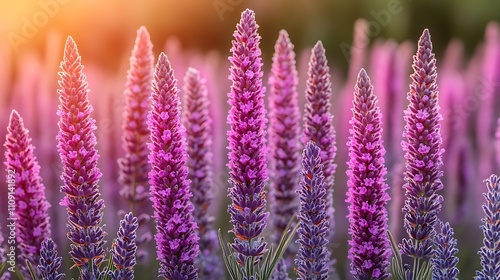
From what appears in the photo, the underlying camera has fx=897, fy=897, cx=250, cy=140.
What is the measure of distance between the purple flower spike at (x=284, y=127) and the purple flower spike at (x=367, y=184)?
3.17ft

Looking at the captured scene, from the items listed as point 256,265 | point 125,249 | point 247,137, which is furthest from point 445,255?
point 125,249

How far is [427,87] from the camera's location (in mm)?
6934

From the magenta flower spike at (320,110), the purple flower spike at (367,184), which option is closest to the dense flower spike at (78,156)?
the magenta flower spike at (320,110)

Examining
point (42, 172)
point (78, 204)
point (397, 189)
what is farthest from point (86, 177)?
point (397, 189)

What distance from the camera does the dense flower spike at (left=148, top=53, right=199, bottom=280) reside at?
22.4 ft

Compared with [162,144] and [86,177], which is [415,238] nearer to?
[162,144]

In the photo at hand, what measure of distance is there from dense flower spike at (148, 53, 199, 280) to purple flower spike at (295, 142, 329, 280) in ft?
2.87

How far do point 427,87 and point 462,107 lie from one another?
2673mm

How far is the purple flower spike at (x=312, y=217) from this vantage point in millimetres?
6789

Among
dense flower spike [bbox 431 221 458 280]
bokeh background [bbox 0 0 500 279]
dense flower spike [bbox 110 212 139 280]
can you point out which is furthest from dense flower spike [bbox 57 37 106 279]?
dense flower spike [bbox 431 221 458 280]

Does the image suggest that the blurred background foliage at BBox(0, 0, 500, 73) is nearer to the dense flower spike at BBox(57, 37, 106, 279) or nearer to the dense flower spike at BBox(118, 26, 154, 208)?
the dense flower spike at BBox(118, 26, 154, 208)

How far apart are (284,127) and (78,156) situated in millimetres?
1869

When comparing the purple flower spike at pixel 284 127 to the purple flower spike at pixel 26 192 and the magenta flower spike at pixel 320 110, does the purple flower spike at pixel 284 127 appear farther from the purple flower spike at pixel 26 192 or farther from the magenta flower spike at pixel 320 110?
the purple flower spike at pixel 26 192

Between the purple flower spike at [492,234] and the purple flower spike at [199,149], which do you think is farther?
the purple flower spike at [199,149]
